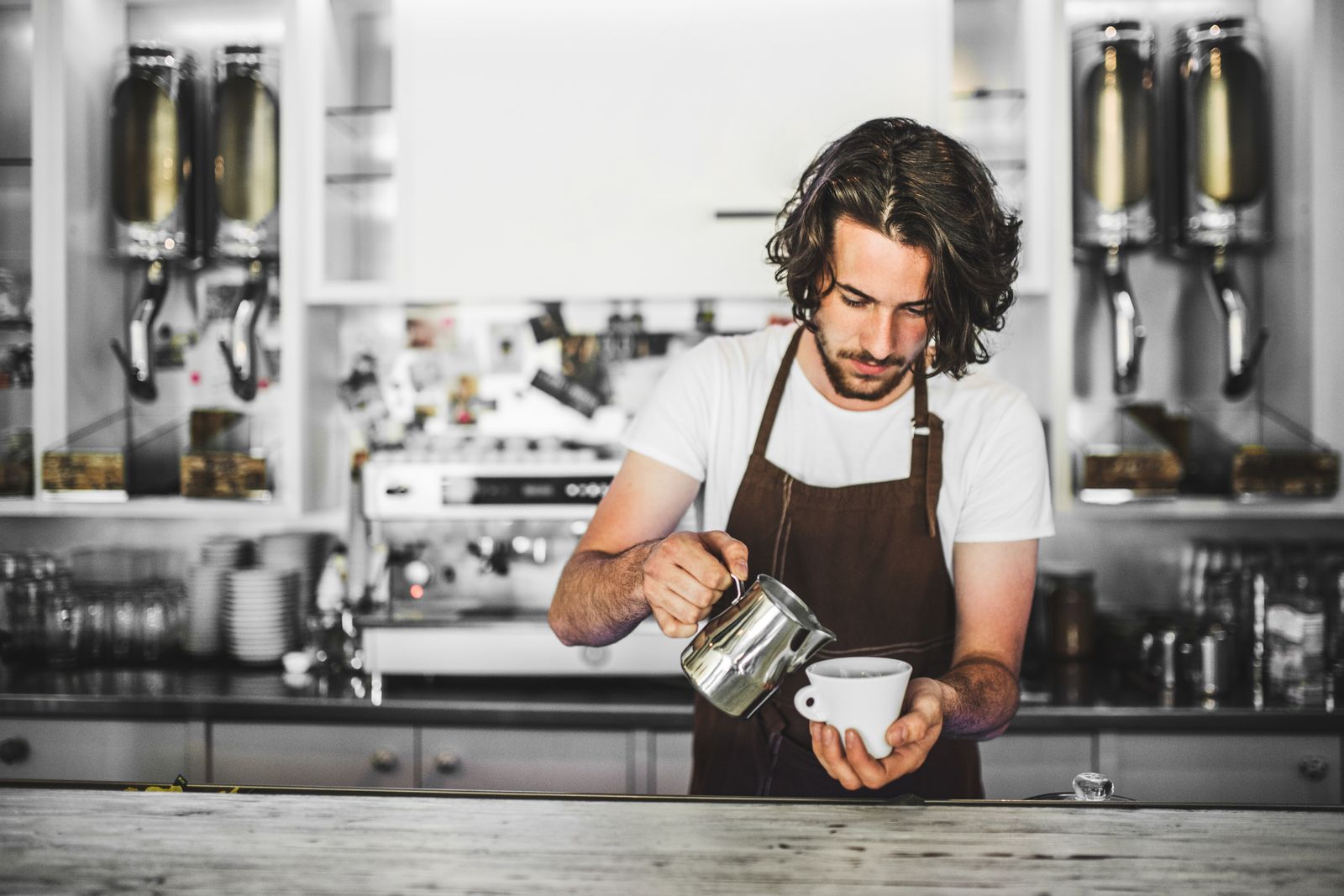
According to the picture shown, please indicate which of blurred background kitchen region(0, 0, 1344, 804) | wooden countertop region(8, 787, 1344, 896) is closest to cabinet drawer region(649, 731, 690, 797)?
blurred background kitchen region(0, 0, 1344, 804)

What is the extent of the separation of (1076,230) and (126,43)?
8.08 feet

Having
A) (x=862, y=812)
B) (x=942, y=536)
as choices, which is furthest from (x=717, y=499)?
(x=862, y=812)

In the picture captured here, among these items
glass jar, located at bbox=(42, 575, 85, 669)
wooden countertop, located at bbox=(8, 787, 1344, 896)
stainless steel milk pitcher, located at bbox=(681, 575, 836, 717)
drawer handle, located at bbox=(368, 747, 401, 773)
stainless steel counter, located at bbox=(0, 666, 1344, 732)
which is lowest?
drawer handle, located at bbox=(368, 747, 401, 773)

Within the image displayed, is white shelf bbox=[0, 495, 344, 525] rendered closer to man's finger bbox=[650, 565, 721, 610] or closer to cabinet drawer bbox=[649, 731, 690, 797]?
cabinet drawer bbox=[649, 731, 690, 797]

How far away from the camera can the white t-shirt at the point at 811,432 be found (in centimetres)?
158

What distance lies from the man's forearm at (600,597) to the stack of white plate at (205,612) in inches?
58.2

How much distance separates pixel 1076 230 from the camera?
8.00 ft

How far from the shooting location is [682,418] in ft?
5.23

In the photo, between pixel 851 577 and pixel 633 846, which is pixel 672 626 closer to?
pixel 633 846

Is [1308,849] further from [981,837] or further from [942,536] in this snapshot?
[942,536]

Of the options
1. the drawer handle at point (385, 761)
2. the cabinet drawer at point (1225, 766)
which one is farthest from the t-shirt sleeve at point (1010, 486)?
the drawer handle at point (385, 761)

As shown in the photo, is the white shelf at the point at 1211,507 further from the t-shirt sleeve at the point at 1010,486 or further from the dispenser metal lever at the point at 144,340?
the dispenser metal lever at the point at 144,340

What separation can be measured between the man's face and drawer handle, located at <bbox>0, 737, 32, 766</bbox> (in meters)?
1.99

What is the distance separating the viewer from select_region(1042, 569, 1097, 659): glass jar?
2537mm
